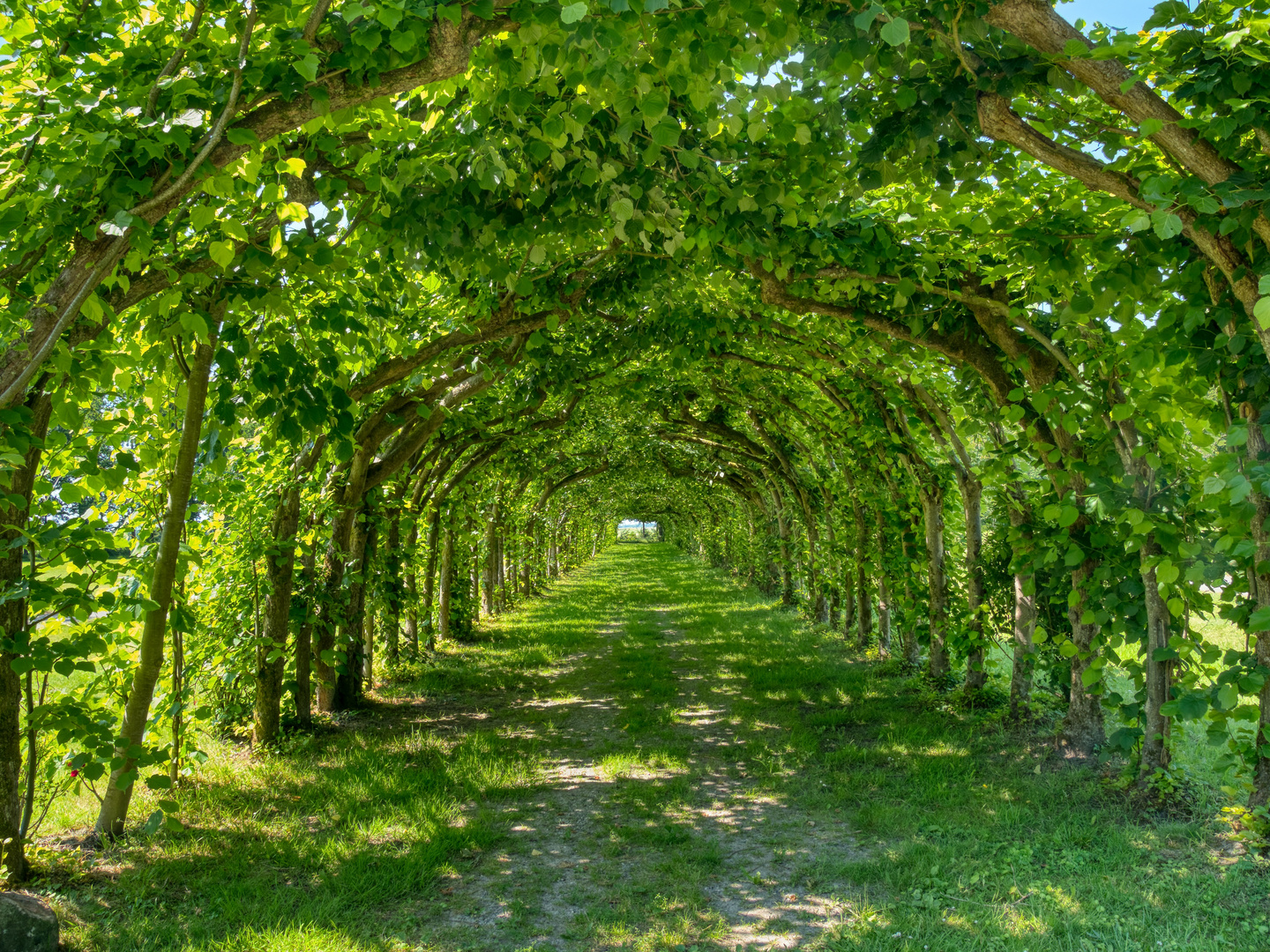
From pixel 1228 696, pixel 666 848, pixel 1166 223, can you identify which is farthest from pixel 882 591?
pixel 1166 223

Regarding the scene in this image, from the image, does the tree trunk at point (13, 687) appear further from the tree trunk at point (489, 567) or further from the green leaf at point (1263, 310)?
the tree trunk at point (489, 567)

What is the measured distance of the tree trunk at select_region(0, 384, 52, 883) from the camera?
3.46 metres

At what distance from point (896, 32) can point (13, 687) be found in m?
4.53

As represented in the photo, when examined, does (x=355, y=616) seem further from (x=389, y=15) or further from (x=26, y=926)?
(x=389, y=15)

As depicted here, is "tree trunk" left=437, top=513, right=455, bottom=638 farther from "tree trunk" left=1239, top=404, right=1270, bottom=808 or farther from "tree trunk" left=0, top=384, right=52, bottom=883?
"tree trunk" left=1239, top=404, right=1270, bottom=808

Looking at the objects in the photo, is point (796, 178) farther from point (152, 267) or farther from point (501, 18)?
point (152, 267)

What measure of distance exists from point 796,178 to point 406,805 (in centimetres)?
451

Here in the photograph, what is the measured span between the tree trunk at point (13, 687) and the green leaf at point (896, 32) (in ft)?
11.9

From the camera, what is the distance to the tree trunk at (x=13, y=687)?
11.3 feet

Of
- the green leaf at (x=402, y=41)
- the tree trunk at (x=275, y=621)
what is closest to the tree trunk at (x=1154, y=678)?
the green leaf at (x=402, y=41)

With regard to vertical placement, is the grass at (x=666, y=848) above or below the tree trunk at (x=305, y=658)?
below

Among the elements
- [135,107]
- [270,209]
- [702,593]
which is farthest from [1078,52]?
[702,593]

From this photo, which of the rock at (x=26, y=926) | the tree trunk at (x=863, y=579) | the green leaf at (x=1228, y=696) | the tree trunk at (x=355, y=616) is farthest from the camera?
the tree trunk at (x=863, y=579)

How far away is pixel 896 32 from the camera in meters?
2.12
